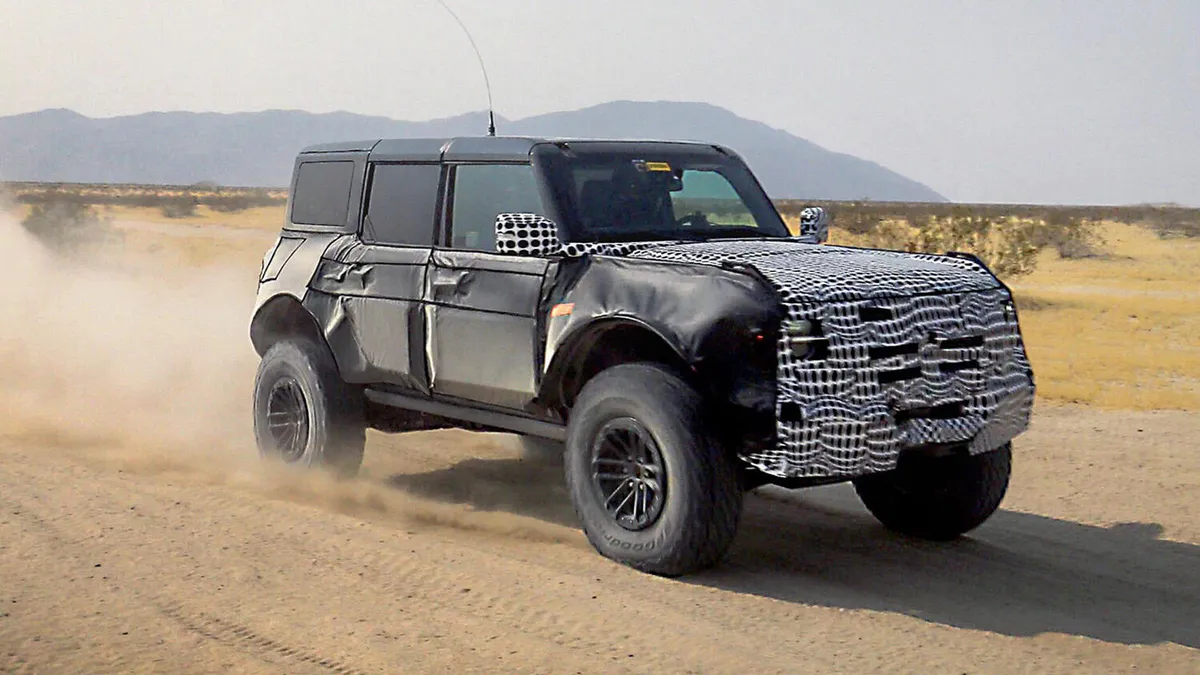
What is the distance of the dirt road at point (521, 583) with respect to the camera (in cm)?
548

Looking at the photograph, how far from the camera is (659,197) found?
25.5 feet

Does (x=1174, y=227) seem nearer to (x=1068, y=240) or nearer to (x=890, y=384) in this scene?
(x=1068, y=240)

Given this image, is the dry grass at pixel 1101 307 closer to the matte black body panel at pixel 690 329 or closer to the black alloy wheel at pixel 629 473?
the matte black body panel at pixel 690 329

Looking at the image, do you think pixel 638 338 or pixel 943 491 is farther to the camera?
pixel 943 491

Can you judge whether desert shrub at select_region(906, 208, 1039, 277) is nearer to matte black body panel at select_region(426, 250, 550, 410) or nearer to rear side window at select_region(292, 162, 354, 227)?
rear side window at select_region(292, 162, 354, 227)

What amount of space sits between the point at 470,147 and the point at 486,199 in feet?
1.16

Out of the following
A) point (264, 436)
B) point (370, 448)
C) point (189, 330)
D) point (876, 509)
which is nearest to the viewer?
point (876, 509)

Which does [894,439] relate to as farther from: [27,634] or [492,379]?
[27,634]

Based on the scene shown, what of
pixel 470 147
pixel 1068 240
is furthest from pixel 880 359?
pixel 1068 240

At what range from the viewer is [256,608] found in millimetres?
5977

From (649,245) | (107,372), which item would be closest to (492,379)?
(649,245)

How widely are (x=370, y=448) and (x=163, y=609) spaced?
15.1ft

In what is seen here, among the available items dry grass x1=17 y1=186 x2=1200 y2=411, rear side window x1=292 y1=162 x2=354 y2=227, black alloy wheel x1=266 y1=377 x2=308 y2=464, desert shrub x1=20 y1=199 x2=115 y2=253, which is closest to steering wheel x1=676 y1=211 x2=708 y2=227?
rear side window x1=292 y1=162 x2=354 y2=227

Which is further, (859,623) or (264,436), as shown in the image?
(264,436)
